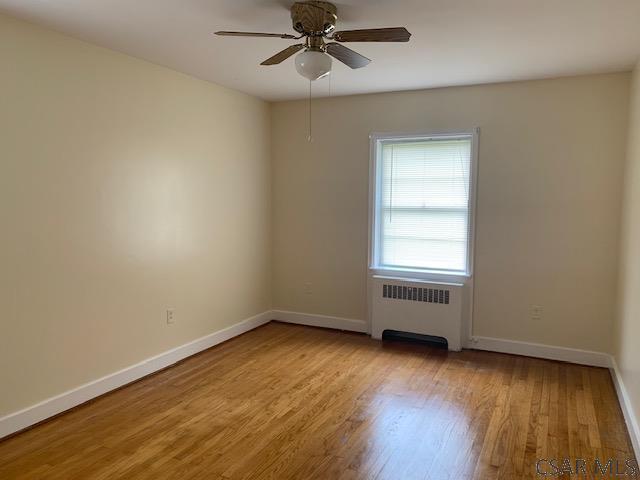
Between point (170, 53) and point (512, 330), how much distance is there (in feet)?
11.9

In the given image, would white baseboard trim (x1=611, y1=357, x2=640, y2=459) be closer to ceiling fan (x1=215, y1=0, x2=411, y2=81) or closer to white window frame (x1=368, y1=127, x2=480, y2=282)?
white window frame (x1=368, y1=127, x2=480, y2=282)

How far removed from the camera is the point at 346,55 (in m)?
2.64

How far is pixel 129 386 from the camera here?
11.3 ft

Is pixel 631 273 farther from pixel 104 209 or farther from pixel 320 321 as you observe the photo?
pixel 104 209

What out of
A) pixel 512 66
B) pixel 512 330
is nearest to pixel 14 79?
pixel 512 66

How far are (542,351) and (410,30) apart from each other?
2.92 m

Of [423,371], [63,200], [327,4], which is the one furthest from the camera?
[423,371]

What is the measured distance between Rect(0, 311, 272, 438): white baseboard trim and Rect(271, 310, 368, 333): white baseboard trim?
0.58m

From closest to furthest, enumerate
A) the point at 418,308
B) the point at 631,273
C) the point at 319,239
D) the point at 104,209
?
1. the point at 631,273
2. the point at 104,209
3. the point at 418,308
4. the point at 319,239

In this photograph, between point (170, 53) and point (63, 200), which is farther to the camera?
point (170, 53)

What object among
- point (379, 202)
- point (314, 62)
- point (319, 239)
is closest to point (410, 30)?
point (314, 62)

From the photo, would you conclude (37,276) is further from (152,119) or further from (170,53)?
(170,53)

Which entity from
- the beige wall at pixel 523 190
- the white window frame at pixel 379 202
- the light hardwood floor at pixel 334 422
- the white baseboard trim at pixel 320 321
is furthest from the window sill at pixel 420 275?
the light hardwood floor at pixel 334 422

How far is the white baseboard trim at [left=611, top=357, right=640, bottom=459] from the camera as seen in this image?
2.58m
